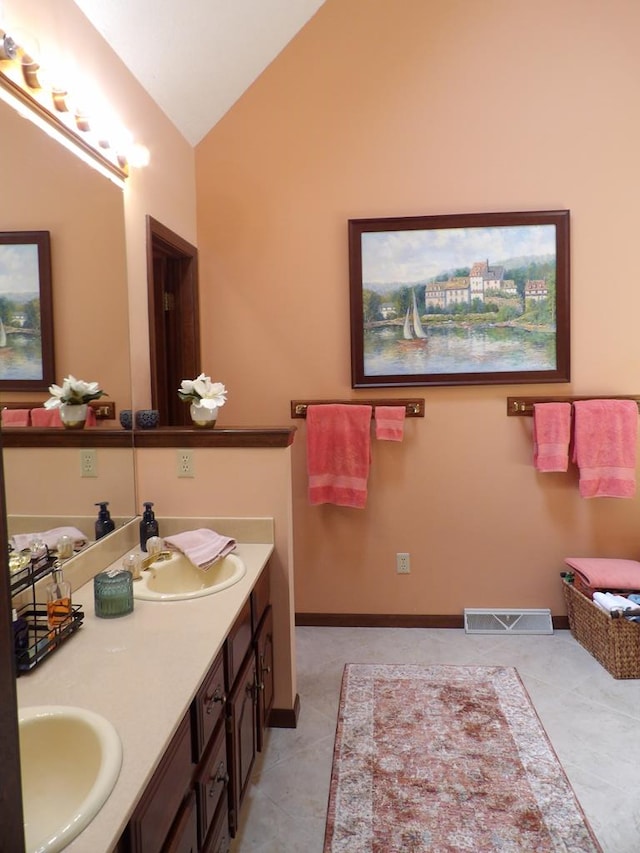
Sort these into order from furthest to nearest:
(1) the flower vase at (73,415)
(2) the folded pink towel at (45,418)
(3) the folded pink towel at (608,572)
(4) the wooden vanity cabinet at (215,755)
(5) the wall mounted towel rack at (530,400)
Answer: (5) the wall mounted towel rack at (530,400), (3) the folded pink towel at (608,572), (1) the flower vase at (73,415), (2) the folded pink towel at (45,418), (4) the wooden vanity cabinet at (215,755)

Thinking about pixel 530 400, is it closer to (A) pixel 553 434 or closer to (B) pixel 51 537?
(A) pixel 553 434

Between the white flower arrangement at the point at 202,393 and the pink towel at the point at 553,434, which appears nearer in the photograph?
the white flower arrangement at the point at 202,393

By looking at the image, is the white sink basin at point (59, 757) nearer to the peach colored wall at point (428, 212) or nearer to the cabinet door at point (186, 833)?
the cabinet door at point (186, 833)

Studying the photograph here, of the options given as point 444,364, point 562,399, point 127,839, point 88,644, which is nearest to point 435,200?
point 444,364

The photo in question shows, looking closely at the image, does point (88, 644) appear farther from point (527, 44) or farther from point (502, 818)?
point (527, 44)

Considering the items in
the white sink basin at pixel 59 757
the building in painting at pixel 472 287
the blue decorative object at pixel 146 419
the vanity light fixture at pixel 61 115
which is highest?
the vanity light fixture at pixel 61 115

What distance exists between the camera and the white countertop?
962mm

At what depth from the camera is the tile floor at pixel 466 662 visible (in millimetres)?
1873

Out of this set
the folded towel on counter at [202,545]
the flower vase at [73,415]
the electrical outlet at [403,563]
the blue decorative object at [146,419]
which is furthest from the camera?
the electrical outlet at [403,563]

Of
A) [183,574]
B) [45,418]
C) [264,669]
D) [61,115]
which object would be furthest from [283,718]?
[61,115]

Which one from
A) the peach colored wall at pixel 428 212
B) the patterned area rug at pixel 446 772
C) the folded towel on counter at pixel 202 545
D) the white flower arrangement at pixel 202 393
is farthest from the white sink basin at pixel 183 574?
the peach colored wall at pixel 428 212

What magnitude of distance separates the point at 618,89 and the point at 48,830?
3602mm

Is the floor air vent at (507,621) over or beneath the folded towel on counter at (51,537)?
beneath

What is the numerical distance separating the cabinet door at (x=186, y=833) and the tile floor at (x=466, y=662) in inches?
23.7
